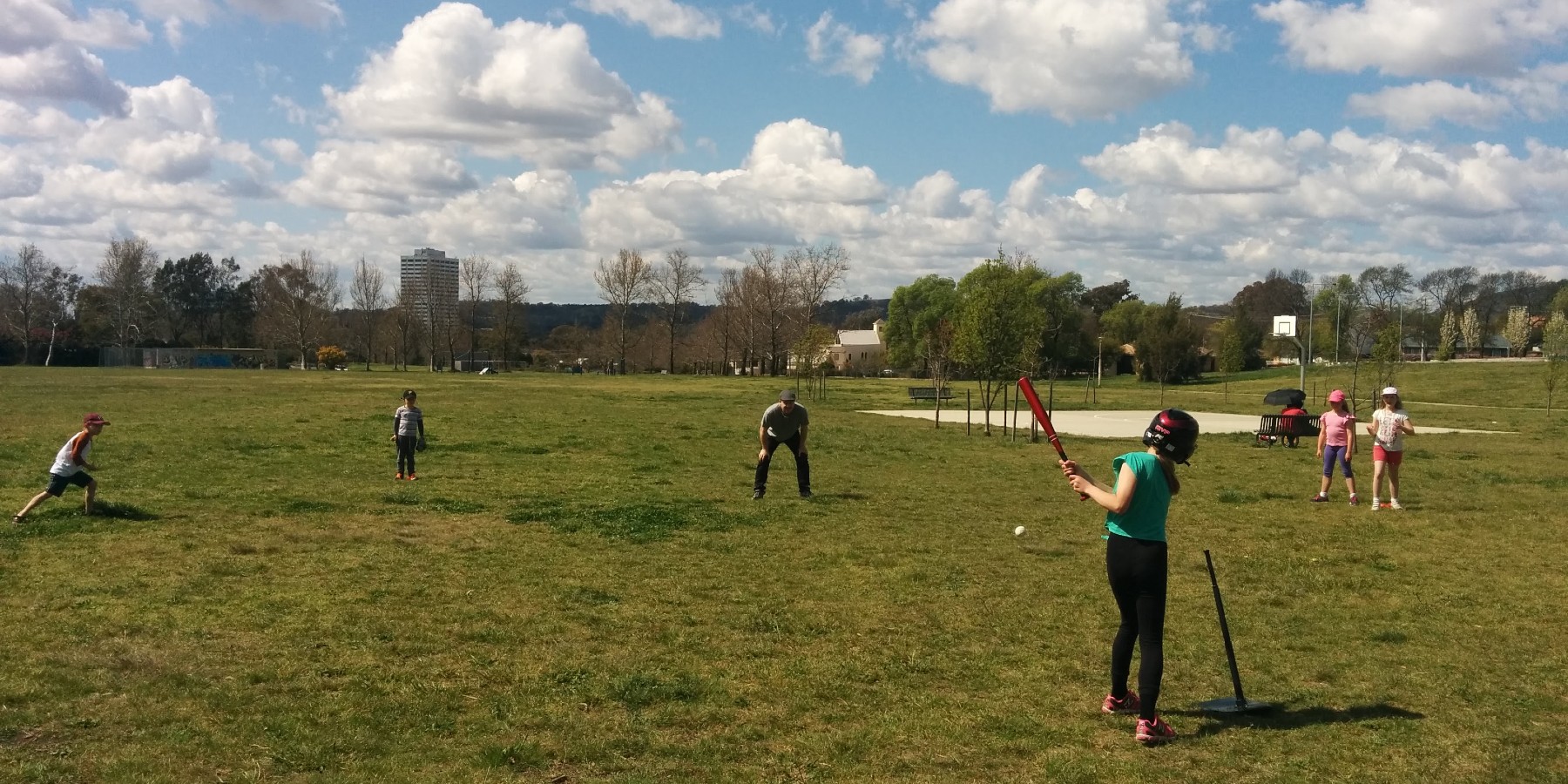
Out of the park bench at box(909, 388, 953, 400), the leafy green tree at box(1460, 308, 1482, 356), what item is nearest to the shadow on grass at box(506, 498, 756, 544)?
the park bench at box(909, 388, 953, 400)

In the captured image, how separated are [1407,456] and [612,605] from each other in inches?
805

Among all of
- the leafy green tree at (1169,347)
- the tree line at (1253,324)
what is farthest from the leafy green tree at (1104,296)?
the leafy green tree at (1169,347)

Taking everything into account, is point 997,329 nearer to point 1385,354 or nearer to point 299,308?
point 1385,354

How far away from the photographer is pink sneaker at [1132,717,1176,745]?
19.8ft

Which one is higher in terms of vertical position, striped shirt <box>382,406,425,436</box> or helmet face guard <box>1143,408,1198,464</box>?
helmet face guard <box>1143,408,1198,464</box>

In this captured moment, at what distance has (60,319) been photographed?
359 feet

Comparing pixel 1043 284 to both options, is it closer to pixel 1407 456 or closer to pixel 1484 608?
pixel 1407 456

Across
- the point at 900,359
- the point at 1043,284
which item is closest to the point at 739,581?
the point at 1043,284

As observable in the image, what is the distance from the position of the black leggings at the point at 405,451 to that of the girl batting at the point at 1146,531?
43.9 feet

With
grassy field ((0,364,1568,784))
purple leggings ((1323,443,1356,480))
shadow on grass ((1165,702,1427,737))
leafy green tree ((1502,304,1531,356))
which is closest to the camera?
grassy field ((0,364,1568,784))

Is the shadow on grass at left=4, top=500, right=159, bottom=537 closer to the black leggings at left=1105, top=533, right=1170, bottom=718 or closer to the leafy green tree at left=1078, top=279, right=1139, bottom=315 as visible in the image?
the black leggings at left=1105, top=533, right=1170, bottom=718

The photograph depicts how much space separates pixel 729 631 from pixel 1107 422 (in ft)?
99.8

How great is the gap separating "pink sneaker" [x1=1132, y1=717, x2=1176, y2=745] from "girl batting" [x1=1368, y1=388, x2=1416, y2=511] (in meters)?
10.4

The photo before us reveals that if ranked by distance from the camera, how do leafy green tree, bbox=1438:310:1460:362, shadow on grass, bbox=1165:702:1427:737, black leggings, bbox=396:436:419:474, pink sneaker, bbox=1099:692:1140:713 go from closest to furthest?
shadow on grass, bbox=1165:702:1427:737 → pink sneaker, bbox=1099:692:1140:713 → black leggings, bbox=396:436:419:474 → leafy green tree, bbox=1438:310:1460:362
